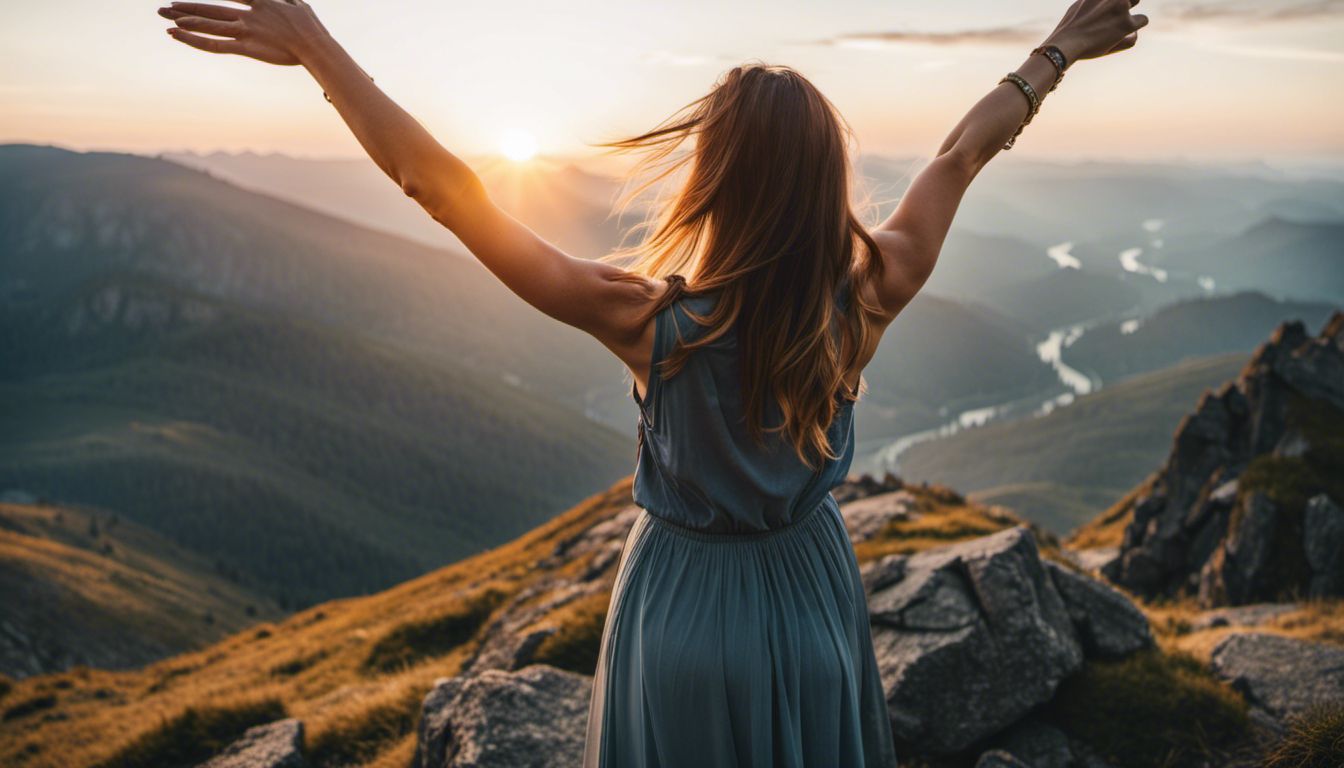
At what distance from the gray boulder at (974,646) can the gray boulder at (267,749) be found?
5.64 meters

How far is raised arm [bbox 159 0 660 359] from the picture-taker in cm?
241

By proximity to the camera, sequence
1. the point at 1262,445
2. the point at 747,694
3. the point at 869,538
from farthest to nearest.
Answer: the point at 1262,445
the point at 869,538
the point at 747,694

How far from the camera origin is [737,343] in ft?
9.47

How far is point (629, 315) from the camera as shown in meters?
2.74

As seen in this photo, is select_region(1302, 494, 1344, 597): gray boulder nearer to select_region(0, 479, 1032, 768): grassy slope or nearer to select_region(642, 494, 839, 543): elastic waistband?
select_region(0, 479, 1032, 768): grassy slope

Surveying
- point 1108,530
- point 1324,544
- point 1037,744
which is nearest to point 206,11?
point 1037,744

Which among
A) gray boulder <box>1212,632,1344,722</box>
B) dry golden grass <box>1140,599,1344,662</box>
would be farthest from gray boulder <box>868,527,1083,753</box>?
dry golden grass <box>1140,599,1344,662</box>

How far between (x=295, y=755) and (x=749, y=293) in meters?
7.48

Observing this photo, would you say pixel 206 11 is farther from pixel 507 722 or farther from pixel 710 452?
pixel 507 722

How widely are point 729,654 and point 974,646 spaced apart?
4600mm

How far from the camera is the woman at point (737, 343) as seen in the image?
2.54 meters

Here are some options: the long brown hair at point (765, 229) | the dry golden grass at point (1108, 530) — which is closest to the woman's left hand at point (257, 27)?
the long brown hair at point (765, 229)

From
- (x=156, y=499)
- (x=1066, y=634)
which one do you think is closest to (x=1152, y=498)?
(x=1066, y=634)

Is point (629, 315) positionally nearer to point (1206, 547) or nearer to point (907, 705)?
point (907, 705)
